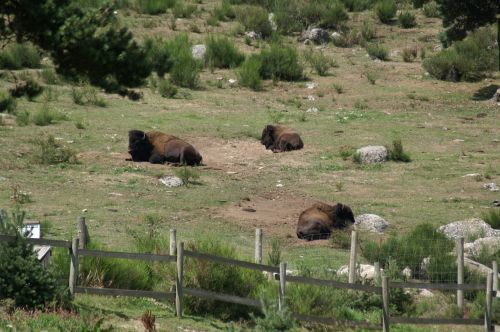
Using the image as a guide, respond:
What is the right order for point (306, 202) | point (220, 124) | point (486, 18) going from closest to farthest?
point (306, 202) < point (486, 18) < point (220, 124)

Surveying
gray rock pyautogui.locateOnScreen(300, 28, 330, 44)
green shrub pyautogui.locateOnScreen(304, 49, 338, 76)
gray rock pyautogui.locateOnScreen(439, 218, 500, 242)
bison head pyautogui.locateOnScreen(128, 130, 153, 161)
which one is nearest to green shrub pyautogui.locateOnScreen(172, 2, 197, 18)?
gray rock pyautogui.locateOnScreen(300, 28, 330, 44)

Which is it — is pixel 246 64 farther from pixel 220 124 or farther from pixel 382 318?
pixel 382 318

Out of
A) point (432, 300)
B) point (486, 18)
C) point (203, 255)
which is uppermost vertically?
point (486, 18)

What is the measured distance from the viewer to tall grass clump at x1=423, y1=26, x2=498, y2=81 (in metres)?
41.3

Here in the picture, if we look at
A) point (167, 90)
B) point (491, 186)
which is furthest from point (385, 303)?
point (167, 90)

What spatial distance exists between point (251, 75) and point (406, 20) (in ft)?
39.6

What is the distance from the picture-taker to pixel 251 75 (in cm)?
3975

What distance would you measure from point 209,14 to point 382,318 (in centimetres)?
3307

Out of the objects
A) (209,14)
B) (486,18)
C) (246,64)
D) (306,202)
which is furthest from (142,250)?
(209,14)

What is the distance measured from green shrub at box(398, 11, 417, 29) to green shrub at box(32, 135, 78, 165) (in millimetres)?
23911

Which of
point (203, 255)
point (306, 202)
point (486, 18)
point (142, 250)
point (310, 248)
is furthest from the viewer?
point (486, 18)

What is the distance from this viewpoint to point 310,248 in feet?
76.4

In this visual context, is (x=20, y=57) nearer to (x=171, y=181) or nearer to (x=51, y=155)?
(x=51, y=155)

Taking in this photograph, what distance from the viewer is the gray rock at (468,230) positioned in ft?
78.7
